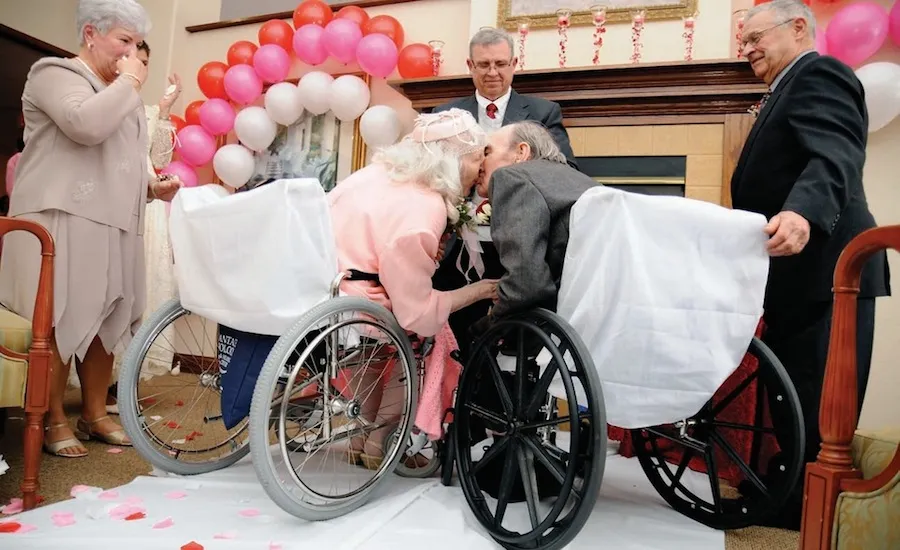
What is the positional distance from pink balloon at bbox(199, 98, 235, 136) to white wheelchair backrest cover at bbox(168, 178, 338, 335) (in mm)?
2791

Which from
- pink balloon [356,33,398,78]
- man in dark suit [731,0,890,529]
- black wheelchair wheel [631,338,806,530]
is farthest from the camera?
pink balloon [356,33,398,78]

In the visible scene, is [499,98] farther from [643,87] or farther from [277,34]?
[277,34]

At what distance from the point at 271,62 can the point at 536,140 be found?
273 cm

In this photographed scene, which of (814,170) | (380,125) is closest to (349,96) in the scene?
(380,125)

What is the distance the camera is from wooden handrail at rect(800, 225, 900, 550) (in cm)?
103

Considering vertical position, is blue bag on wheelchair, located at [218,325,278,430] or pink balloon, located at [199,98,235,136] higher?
pink balloon, located at [199,98,235,136]

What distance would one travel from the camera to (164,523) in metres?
1.51

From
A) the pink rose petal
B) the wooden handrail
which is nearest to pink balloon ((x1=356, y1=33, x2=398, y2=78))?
the pink rose petal

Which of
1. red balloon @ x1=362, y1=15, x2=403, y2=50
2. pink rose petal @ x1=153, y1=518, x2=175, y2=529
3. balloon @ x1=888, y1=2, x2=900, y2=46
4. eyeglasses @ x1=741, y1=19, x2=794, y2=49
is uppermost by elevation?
red balloon @ x1=362, y1=15, x2=403, y2=50

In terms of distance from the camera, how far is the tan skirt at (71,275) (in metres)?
1.99

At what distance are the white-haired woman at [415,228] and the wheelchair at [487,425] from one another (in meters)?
0.07

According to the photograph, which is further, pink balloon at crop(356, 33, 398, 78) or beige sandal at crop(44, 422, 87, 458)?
pink balloon at crop(356, 33, 398, 78)

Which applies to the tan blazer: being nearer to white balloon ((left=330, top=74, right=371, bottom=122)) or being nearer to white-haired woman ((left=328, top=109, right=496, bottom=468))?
white-haired woman ((left=328, top=109, right=496, bottom=468))

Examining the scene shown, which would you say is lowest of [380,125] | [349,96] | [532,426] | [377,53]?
[532,426]
